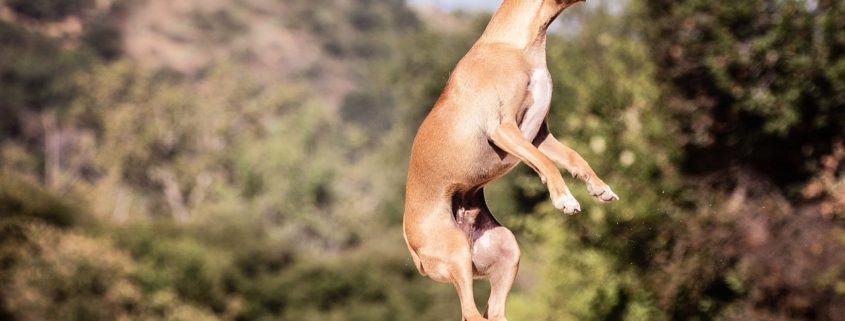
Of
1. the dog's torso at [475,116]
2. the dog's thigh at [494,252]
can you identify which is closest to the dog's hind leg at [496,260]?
the dog's thigh at [494,252]

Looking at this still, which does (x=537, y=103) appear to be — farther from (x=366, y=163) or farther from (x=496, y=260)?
(x=366, y=163)

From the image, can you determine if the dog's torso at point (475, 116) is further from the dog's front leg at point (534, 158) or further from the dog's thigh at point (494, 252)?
the dog's thigh at point (494, 252)

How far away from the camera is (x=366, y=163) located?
68812 mm

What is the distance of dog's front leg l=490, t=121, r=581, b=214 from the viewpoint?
3.11m

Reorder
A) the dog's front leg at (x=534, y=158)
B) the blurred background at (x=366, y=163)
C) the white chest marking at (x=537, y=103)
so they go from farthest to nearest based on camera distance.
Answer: the blurred background at (x=366, y=163) < the white chest marking at (x=537, y=103) < the dog's front leg at (x=534, y=158)

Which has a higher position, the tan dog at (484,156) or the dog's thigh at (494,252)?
the tan dog at (484,156)

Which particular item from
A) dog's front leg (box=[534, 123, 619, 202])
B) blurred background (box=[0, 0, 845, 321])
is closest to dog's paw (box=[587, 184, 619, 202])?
dog's front leg (box=[534, 123, 619, 202])

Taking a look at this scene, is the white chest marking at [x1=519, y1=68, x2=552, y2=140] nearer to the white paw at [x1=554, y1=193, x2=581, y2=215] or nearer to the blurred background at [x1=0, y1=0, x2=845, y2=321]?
the white paw at [x1=554, y1=193, x2=581, y2=215]

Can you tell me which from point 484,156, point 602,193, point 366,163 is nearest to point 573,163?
point 602,193

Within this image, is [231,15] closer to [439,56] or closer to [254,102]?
[254,102]

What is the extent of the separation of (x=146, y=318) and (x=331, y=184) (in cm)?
2934

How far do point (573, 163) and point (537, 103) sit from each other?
0.72 ft

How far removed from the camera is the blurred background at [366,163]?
1207 cm

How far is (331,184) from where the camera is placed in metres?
61.1
